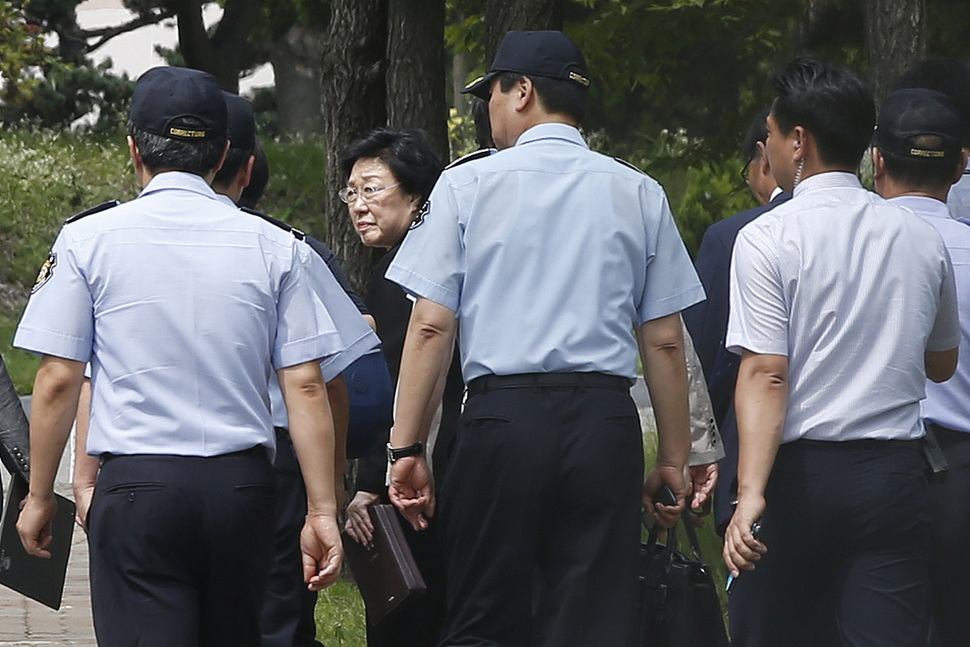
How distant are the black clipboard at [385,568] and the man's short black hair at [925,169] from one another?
5.75ft

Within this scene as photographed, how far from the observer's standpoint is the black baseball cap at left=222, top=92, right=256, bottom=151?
463 centimetres

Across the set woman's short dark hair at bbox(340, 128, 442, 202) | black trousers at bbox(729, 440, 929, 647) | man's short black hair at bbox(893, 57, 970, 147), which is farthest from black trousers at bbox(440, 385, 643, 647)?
man's short black hair at bbox(893, 57, 970, 147)

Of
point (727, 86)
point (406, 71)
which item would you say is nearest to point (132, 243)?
point (406, 71)

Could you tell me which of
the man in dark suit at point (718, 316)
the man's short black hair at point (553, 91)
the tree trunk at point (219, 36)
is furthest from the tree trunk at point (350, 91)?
the tree trunk at point (219, 36)

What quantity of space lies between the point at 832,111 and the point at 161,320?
178cm

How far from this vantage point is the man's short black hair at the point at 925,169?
4398 mm

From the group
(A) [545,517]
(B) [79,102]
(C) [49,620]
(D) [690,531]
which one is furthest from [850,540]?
(B) [79,102]

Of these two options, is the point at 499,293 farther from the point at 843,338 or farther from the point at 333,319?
the point at 843,338

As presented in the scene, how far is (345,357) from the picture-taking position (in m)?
4.34

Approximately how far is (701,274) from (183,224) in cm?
212

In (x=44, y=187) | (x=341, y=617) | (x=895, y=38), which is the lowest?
(x=44, y=187)

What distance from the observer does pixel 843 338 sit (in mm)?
4047

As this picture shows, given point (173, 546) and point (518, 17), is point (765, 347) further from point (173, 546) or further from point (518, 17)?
point (518, 17)

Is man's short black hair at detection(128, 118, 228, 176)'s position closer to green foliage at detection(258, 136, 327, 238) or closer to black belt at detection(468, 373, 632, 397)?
black belt at detection(468, 373, 632, 397)
